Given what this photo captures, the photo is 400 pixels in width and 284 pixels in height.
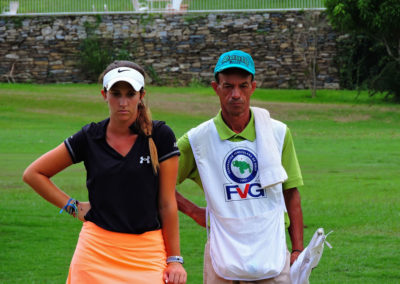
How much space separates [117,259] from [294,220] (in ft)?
2.99

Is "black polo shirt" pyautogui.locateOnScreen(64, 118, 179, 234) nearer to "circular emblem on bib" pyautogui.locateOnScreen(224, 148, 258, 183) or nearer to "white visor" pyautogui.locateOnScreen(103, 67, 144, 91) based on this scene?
"white visor" pyautogui.locateOnScreen(103, 67, 144, 91)

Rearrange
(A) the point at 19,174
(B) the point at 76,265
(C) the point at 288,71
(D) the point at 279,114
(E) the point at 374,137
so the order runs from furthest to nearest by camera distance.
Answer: (C) the point at 288,71, (D) the point at 279,114, (E) the point at 374,137, (A) the point at 19,174, (B) the point at 76,265

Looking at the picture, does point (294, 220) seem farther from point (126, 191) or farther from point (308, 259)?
point (126, 191)

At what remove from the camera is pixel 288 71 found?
3875cm

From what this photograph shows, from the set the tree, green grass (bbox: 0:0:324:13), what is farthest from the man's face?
green grass (bbox: 0:0:324:13)

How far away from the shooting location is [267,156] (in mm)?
3891

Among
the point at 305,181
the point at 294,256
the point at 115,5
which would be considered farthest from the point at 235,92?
the point at 115,5

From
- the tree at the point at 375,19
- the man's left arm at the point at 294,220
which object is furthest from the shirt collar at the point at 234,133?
the tree at the point at 375,19

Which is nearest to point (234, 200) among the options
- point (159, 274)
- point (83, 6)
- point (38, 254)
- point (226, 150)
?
point (226, 150)

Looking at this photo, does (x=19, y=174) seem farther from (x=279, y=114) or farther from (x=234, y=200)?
(x=279, y=114)

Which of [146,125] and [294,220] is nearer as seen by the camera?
[146,125]

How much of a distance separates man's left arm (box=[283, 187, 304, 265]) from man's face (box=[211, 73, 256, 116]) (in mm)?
452

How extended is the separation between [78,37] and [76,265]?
37.2 metres

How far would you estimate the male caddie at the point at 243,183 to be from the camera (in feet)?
12.5
